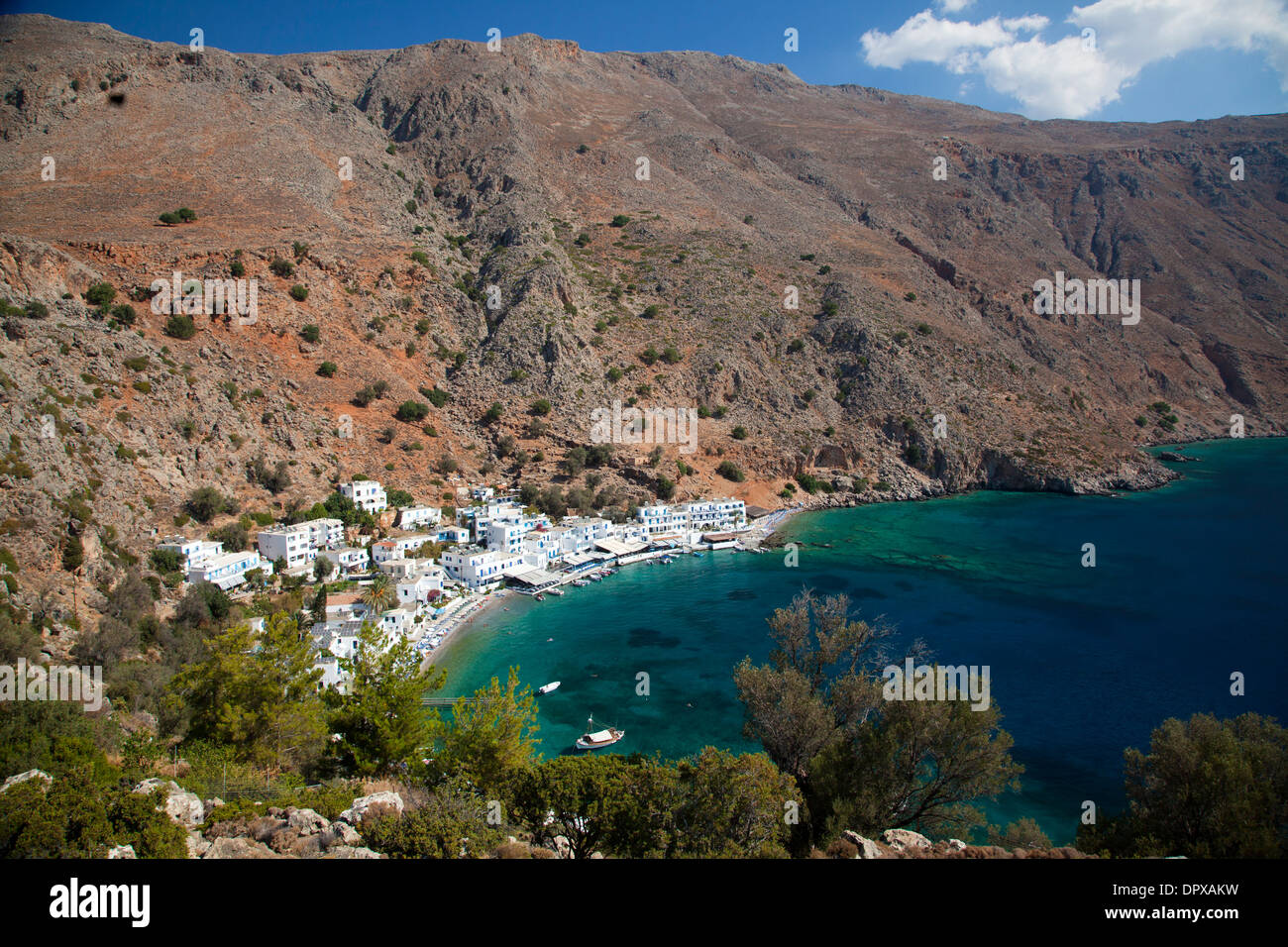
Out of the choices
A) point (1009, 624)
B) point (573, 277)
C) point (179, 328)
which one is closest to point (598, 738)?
point (1009, 624)

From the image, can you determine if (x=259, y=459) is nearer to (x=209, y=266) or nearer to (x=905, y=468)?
(x=209, y=266)

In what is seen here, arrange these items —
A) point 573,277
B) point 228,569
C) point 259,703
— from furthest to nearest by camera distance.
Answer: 1. point 573,277
2. point 228,569
3. point 259,703

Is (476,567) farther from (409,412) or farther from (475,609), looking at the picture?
(409,412)

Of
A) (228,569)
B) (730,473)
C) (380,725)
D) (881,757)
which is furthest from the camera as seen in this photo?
(730,473)

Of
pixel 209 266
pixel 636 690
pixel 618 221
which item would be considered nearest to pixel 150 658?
pixel 636 690

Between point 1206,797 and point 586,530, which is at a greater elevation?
point 586,530

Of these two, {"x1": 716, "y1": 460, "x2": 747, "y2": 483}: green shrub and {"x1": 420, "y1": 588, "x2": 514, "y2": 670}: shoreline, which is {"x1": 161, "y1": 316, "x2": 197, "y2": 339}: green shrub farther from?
{"x1": 716, "y1": 460, "x2": 747, "y2": 483}: green shrub

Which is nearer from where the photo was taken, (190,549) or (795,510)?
(190,549)
